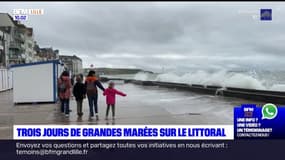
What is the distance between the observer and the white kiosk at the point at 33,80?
53.7 feet

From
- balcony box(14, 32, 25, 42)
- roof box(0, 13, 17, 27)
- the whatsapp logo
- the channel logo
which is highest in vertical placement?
balcony box(14, 32, 25, 42)

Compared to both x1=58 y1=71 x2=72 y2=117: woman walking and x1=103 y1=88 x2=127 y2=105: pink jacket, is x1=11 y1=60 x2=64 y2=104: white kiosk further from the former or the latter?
x1=103 y1=88 x2=127 y2=105: pink jacket

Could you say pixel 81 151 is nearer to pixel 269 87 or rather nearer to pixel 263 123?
pixel 263 123

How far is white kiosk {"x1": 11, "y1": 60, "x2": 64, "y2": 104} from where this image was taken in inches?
645

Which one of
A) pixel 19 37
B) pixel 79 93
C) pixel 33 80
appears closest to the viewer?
pixel 79 93

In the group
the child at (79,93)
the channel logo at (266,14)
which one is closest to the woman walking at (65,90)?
the child at (79,93)

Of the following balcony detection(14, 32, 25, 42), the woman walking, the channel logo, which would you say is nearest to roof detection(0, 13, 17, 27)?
the woman walking

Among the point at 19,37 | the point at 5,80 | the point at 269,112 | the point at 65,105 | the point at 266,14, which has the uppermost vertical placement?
the point at 19,37

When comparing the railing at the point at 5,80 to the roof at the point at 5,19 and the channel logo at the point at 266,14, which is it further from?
the channel logo at the point at 266,14

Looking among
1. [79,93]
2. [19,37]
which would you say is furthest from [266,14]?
[19,37]

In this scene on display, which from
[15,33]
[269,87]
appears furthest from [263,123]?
[15,33]

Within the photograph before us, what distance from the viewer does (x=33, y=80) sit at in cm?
1638

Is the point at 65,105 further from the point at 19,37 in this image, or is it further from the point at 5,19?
the point at 19,37

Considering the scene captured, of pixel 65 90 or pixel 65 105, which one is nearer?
pixel 65 105
